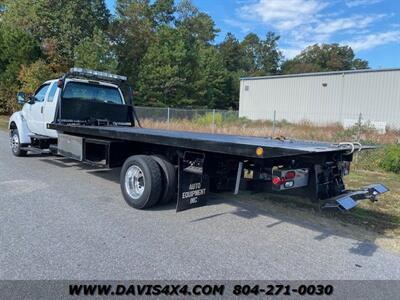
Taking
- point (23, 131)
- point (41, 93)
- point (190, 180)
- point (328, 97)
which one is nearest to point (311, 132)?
point (41, 93)

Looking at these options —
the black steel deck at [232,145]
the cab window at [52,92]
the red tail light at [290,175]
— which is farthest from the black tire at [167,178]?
the cab window at [52,92]

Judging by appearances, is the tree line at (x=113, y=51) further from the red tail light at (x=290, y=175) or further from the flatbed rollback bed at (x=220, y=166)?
the red tail light at (x=290, y=175)

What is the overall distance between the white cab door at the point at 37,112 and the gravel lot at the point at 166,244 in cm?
366

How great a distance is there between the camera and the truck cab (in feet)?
30.8

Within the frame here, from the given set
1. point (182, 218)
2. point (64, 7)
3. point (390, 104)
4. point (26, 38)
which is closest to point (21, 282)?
point (182, 218)

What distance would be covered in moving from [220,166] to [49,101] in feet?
19.0

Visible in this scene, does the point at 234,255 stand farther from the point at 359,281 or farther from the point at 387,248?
the point at 387,248

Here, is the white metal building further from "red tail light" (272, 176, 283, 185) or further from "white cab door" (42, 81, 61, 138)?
"red tail light" (272, 176, 283, 185)

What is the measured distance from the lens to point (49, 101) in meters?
9.70

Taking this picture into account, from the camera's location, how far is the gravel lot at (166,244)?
3936mm

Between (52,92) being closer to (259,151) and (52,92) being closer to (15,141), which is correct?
(15,141)

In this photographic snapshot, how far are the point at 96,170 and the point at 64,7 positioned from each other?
31285mm

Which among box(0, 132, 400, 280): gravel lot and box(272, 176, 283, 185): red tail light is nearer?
box(0, 132, 400, 280): gravel lot

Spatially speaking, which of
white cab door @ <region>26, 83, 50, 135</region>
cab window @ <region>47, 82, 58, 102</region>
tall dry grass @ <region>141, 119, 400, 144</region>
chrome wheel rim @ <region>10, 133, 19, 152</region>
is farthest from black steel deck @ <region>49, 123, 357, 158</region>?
tall dry grass @ <region>141, 119, 400, 144</region>
